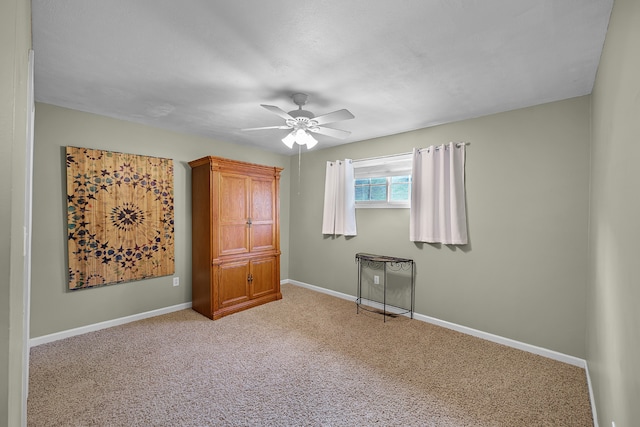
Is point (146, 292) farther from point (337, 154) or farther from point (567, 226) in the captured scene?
point (567, 226)

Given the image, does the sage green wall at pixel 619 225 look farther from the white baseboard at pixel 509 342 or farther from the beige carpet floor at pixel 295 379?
the white baseboard at pixel 509 342

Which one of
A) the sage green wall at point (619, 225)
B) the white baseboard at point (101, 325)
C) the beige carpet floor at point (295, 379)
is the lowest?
the beige carpet floor at point (295, 379)

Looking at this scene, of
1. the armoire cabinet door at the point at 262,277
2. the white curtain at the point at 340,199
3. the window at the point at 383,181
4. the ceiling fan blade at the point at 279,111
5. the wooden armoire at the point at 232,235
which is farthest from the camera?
the white curtain at the point at 340,199

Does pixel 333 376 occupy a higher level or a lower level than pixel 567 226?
lower

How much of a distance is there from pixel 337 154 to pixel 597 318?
342 cm

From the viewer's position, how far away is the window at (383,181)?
376 cm

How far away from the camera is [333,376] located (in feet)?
7.64

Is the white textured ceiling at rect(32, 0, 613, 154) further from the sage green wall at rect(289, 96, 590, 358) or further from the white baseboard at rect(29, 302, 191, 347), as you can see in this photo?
the white baseboard at rect(29, 302, 191, 347)

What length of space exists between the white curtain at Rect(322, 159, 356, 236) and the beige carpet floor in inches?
58.9

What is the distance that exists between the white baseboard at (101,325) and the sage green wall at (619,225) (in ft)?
13.5

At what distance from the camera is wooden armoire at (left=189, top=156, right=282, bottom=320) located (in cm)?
356

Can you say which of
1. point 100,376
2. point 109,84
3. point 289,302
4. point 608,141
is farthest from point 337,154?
point 100,376

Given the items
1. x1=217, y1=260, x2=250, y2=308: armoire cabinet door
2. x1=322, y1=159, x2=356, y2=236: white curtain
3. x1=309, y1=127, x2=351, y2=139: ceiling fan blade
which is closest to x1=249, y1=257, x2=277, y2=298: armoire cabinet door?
x1=217, y1=260, x2=250, y2=308: armoire cabinet door

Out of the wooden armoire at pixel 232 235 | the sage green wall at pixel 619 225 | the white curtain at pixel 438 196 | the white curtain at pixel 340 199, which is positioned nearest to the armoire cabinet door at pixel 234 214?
the wooden armoire at pixel 232 235
